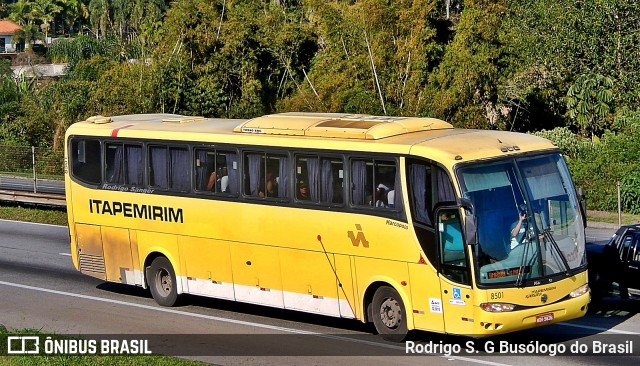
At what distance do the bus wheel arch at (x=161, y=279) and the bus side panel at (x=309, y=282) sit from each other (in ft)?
9.87

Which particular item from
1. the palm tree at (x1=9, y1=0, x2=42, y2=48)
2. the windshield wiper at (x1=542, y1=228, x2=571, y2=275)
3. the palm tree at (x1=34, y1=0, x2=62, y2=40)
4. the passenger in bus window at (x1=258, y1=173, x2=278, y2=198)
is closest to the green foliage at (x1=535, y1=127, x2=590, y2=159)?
the passenger in bus window at (x1=258, y1=173, x2=278, y2=198)

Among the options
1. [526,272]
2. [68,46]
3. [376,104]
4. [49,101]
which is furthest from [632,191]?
[68,46]

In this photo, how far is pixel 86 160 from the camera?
21.6 metres

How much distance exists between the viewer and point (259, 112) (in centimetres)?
4456

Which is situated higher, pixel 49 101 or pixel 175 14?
pixel 175 14

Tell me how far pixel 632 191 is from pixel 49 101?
98.1 ft

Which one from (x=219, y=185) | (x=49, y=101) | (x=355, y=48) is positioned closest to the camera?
(x=219, y=185)

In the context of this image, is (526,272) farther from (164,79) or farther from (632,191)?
(164,79)

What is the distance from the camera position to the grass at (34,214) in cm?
3180

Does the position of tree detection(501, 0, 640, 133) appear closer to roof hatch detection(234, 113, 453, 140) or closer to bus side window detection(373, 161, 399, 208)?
roof hatch detection(234, 113, 453, 140)

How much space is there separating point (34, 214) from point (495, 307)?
21029mm

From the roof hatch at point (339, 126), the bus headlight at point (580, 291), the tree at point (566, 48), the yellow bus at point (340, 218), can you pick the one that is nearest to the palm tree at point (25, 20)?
the tree at point (566, 48)

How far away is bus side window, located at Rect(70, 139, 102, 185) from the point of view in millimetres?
21359

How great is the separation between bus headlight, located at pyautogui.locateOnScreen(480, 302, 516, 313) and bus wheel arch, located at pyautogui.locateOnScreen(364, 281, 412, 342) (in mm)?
1575
